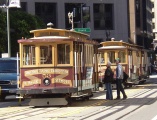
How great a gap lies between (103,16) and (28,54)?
2435 inches

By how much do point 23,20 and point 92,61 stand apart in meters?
28.4

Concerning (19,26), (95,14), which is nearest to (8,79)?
(19,26)

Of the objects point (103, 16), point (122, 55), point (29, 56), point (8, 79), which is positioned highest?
point (103, 16)

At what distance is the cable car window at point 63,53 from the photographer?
1991 cm

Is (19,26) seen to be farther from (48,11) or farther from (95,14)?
(95,14)

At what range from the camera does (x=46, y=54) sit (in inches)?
785

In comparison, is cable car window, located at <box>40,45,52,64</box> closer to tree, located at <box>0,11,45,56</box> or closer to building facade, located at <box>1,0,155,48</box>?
tree, located at <box>0,11,45,56</box>

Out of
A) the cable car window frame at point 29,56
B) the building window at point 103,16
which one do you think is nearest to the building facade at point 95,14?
the building window at point 103,16

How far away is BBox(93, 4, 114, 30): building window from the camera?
80.9 m

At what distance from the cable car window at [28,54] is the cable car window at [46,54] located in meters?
0.37

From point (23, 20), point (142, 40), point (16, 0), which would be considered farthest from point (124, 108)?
point (142, 40)

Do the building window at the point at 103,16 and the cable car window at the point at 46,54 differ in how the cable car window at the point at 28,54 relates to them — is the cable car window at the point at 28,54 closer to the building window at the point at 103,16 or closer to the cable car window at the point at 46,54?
the cable car window at the point at 46,54

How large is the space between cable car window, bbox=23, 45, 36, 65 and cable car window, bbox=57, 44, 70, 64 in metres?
1.06

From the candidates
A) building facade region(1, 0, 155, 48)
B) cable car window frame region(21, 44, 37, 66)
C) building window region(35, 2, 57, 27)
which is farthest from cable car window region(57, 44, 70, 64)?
building window region(35, 2, 57, 27)
